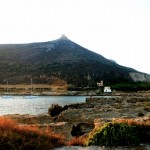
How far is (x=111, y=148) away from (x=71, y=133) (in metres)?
12.6

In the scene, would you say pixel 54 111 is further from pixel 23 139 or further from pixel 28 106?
pixel 28 106

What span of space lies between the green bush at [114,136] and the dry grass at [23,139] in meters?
1.39

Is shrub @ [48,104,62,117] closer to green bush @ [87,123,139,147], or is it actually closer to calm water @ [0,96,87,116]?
calm water @ [0,96,87,116]

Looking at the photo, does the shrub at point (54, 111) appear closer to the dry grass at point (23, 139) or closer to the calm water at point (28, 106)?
the calm water at point (28, 106)

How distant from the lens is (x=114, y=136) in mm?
16156

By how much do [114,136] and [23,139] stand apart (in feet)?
11.6

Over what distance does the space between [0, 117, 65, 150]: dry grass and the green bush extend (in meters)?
1.39

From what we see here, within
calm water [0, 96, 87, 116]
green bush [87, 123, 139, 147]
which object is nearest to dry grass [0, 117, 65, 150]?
green bush [87, 123, 139, 147]

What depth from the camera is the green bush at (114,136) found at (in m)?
16.1

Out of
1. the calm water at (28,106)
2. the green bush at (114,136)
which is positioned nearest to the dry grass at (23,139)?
the green bush at (114,136)

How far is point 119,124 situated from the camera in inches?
664

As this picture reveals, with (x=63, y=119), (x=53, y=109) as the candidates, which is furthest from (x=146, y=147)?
(x=53, y=109)

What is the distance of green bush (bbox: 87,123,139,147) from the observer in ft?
52.9

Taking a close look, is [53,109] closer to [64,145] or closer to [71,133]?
[71,133]
